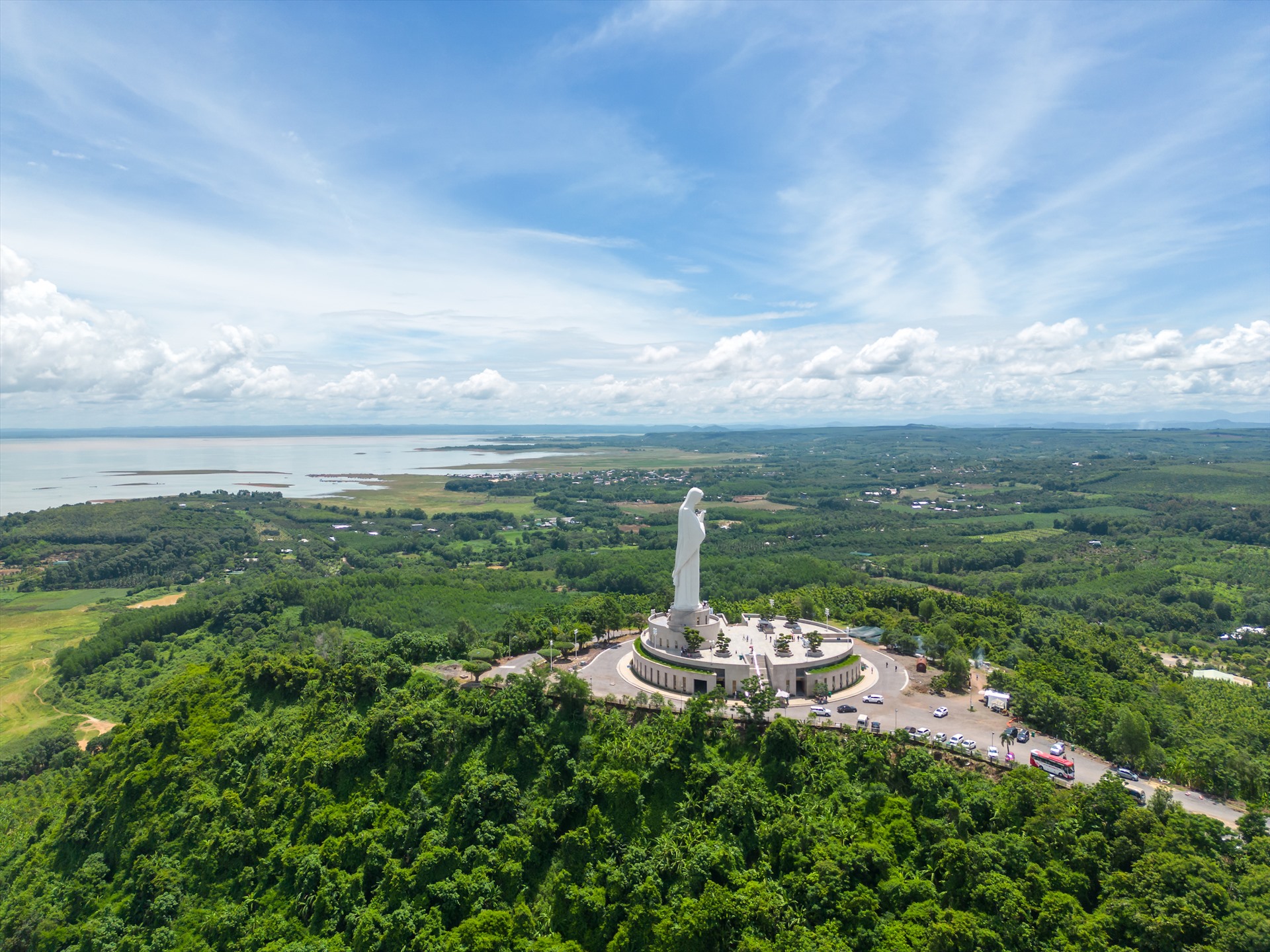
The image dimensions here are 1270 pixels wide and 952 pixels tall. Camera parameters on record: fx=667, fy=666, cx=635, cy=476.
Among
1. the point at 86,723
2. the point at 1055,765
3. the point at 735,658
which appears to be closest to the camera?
the point at 1055,765

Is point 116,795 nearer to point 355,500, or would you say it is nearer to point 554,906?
point 554,906

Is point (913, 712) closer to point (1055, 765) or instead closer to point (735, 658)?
point (1055, 765)

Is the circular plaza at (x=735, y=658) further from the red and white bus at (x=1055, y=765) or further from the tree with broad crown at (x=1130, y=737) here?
the tree with broad crown at (x=1130, y=737)

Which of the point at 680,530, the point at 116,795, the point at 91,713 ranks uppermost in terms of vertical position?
the point at 680,530

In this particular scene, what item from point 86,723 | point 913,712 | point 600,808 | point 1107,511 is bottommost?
point 86,723

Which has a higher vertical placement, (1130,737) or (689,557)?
(689,557)

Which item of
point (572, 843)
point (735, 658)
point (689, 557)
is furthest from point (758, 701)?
point (572, 843)

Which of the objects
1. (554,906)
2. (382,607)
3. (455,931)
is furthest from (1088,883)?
(382,607)

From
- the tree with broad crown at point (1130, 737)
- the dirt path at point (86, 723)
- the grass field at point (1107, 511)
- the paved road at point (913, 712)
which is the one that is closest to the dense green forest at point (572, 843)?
the paved road at point (913, 712)
